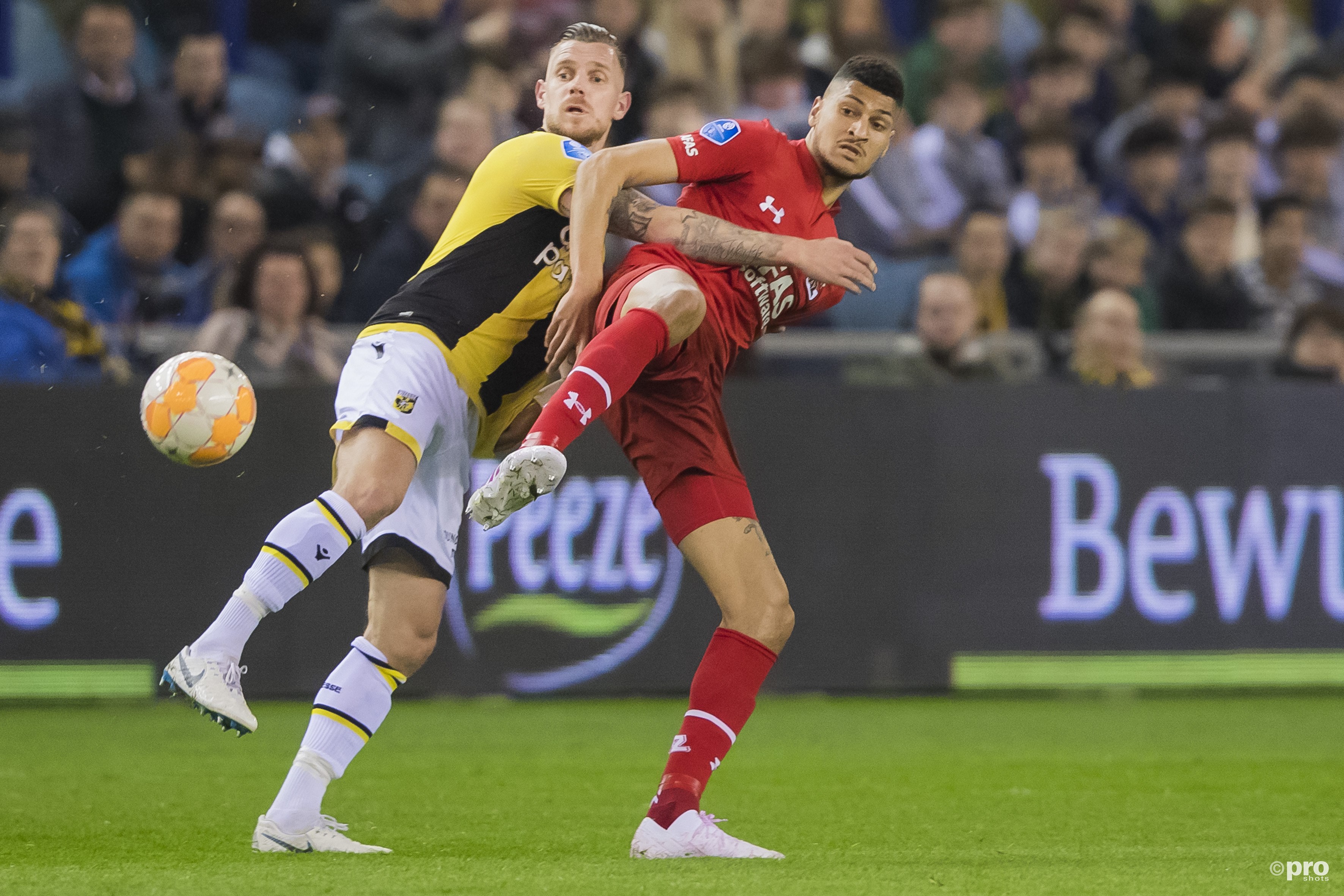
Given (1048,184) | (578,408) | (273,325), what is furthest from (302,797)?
(1048,184)

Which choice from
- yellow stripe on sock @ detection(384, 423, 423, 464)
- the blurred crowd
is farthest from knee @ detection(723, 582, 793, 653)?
the blurred crowd

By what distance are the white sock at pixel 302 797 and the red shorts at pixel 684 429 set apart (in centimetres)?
Answer: 119

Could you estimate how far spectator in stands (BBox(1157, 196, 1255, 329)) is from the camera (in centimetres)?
1088

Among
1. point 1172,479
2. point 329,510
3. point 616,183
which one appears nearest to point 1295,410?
point 1172,479

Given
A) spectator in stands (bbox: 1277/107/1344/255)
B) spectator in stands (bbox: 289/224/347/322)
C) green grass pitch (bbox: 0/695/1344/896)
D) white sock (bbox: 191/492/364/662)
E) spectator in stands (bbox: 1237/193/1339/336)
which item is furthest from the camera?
spectator in stands (bbox: 1277/107/1344/255)

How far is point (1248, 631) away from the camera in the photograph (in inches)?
353

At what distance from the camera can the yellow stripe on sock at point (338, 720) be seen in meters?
4.80

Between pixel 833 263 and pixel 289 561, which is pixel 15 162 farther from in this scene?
pixel 833 263

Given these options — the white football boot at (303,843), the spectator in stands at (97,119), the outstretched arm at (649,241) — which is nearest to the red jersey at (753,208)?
the outstretched arm at (649,241)

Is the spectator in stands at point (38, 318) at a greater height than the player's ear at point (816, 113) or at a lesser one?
lesser

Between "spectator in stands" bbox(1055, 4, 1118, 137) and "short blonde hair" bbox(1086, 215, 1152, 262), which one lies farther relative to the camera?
"spectator in stands" bbox(1055, 4, 1118, 137)

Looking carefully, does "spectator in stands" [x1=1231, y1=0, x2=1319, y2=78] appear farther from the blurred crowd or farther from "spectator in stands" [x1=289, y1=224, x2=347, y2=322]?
"spectator in stands" [x1=289, y1=224, x2=347, y2=322]

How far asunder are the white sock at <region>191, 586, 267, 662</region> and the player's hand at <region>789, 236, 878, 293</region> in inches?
68.3

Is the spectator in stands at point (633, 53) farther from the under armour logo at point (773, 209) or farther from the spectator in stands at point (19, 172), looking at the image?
the under armour logo at point (773, 209)
